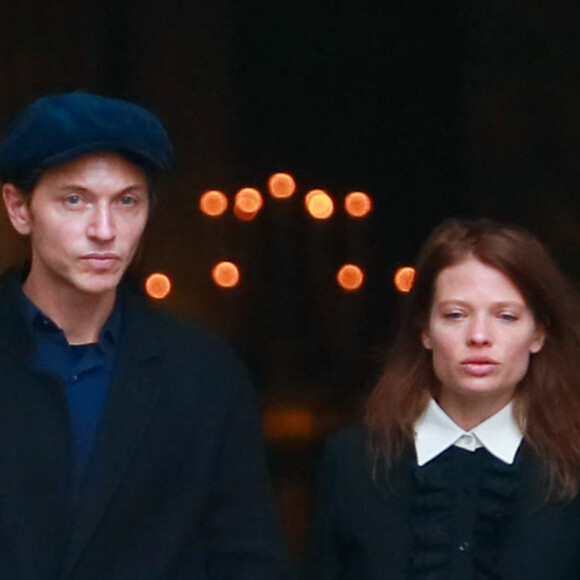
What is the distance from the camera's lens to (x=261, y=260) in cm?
605

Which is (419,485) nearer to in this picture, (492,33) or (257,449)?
(257,449)

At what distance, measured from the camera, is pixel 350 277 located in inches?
239

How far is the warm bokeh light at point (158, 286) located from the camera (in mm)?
6066

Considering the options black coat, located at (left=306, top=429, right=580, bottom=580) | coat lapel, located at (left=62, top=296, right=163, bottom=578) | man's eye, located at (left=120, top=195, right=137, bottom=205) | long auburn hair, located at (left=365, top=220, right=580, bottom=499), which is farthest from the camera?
long auburn hair, located at (left=365, top=220, right=580, bottom=499)

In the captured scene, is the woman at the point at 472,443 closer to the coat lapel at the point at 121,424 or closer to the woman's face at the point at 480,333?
the woman's face at the point at 480,333

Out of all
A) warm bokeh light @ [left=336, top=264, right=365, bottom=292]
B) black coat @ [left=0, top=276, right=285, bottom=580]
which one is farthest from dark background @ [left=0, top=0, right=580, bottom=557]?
black coat @ [left=0, top=276, right=285, bottom=580]

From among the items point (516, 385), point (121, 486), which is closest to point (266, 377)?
point (516, 385)

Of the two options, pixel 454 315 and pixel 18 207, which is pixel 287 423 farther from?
pixel 18 207

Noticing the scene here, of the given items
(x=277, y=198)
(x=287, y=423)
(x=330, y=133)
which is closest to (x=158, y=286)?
(x=277, y=198)

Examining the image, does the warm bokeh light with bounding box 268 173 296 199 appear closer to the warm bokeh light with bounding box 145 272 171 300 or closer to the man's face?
the warm bokeh light with bounding box 145 272 171 300

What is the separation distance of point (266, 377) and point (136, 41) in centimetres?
101

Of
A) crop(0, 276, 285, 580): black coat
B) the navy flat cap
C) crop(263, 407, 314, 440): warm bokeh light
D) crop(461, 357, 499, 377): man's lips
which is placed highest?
the navy flat cap

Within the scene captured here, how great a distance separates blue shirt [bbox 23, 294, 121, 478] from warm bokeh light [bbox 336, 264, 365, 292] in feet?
7.18

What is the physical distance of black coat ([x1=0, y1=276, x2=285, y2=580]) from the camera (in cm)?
377
